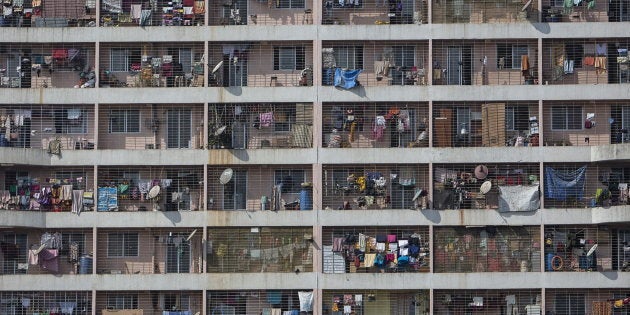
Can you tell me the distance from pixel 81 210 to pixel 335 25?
9.38m

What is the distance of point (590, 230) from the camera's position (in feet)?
111

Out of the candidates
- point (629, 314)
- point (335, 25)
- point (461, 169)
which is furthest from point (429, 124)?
point (629, 314)

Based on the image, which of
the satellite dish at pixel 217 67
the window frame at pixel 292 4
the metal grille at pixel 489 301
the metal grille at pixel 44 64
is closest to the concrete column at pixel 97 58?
the metal grille at pixel 44 64

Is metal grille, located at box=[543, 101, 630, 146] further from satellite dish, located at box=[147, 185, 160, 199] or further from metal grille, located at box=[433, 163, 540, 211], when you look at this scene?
satellite dish, located at box=[147, 185, 160, 199]

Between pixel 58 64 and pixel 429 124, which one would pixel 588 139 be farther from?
pixel 58 64

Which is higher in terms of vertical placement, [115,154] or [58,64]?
[58,64]

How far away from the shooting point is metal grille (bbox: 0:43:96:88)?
34.5 metres

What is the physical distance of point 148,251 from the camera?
34.0 meters

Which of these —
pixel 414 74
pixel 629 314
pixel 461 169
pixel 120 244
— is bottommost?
pixel 629 314

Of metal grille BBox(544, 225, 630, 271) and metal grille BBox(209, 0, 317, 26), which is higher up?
metal grille BBox(209, 0, 317, 26)

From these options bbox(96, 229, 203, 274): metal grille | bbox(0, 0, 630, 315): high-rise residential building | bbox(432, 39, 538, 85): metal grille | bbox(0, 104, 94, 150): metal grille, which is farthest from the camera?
bbox(0, 104, 94, 150): metal grille

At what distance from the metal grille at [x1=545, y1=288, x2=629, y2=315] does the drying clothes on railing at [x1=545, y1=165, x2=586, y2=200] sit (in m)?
2.86

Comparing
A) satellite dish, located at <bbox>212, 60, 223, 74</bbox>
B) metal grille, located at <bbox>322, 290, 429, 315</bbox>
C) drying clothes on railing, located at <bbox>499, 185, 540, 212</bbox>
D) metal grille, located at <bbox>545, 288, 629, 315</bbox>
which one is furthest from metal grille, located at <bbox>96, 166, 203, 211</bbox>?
metal grille, located at <bbox>545, 288, 629, 315</bbox>

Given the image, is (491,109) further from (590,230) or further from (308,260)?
(308,260)
